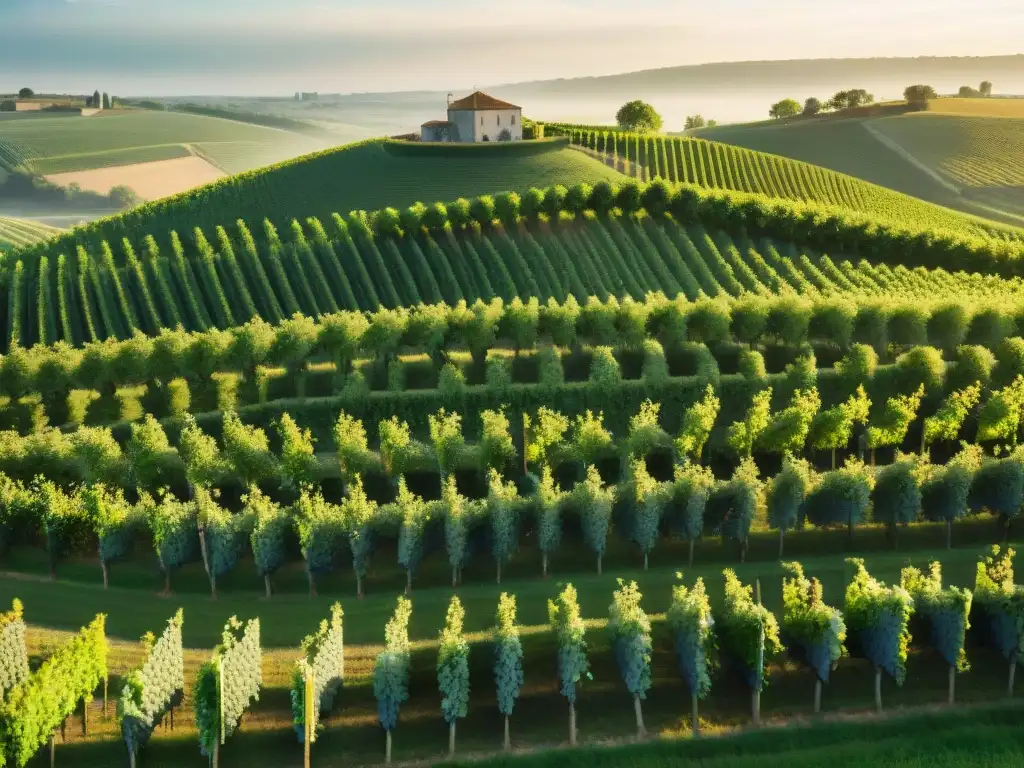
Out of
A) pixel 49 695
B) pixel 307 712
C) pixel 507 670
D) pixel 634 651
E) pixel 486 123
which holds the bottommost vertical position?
pixel 307 712

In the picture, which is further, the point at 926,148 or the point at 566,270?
the point at 926,148

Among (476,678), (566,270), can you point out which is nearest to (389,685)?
(476,678)

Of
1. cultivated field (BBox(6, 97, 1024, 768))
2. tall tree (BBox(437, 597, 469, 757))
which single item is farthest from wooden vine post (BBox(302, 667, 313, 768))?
tall tree (BBox(437, 597, 469, 757))

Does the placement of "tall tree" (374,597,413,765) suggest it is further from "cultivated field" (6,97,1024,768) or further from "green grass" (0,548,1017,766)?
"green grass" (0,548,1017,766)

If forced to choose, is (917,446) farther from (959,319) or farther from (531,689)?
(531,689)

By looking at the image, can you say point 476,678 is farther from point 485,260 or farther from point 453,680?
point 485,260

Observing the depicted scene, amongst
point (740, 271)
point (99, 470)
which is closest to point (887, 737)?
point (99, 470)
